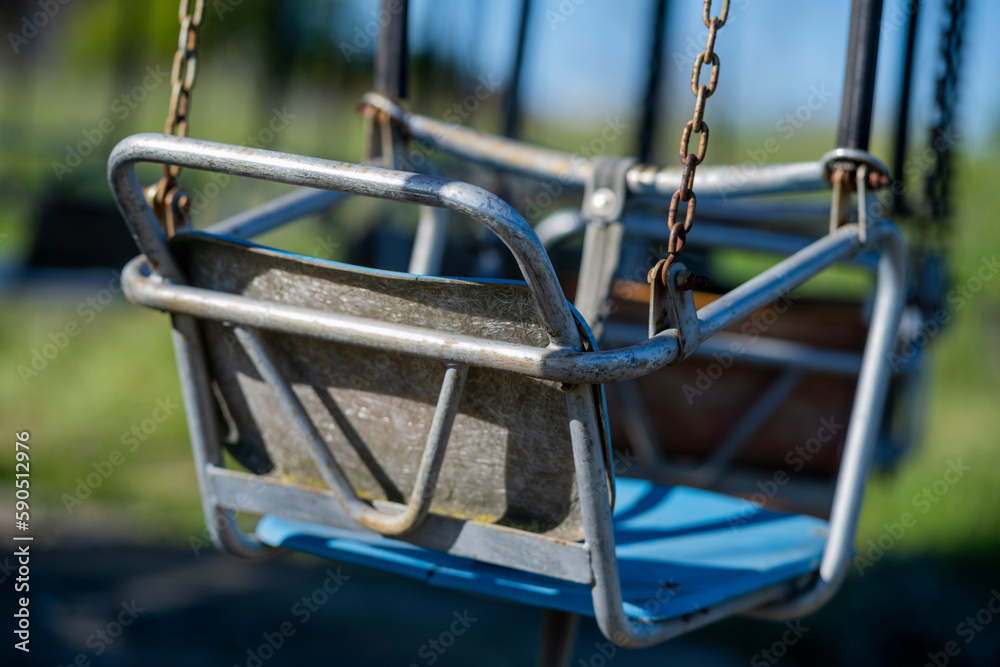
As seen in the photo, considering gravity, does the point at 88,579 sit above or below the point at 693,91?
below

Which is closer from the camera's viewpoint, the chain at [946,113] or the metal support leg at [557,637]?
the metal support leg at [557,637]

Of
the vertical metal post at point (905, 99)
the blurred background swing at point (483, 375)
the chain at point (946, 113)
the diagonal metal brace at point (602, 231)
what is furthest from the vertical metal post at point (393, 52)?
the chain at point (946, 113)

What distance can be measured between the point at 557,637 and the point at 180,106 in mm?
870

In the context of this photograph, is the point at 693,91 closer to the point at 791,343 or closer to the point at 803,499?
the point at 791,343

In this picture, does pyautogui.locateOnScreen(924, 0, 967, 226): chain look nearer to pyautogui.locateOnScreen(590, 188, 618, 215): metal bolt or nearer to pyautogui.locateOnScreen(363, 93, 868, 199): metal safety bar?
pyautogui.locateOnScreen(363, 93, 868, 199): metal safety bar

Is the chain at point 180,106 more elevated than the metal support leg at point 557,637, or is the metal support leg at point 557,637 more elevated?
the chain at point 180,106

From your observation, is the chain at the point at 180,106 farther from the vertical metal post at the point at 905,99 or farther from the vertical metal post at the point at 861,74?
the vertical metal post at the point at 905,99

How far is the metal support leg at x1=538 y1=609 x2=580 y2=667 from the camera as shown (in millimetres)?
1407

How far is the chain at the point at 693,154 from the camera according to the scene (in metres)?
0.94

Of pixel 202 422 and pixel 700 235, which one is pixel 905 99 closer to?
pixel 700 235

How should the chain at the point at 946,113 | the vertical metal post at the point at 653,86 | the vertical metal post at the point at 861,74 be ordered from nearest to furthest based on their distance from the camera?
the vertical metal post at the point at 861,74, the chain at the point at 946,113, the vertical metal post at the point at 653,86

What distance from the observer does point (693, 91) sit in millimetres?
991

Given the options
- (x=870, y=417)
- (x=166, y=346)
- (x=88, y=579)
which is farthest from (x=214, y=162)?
(x=166, y=346)

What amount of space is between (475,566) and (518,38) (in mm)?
1730
